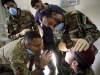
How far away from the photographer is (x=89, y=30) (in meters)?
1.36

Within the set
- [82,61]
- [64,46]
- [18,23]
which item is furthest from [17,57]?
[18,23]

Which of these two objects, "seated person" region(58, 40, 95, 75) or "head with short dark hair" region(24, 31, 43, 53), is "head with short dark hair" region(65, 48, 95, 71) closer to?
"seated person" region(58, 40, 95, 75)

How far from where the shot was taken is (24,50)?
142cm

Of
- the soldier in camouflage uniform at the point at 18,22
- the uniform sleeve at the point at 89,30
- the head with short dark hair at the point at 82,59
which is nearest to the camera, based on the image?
the head with short dark hair at the point at 82,59

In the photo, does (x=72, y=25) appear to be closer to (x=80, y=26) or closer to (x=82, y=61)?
(x=80, y=26)

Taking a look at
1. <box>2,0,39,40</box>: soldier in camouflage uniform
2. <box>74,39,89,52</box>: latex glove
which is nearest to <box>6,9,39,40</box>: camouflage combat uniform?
<box>2,0,39,40</box>: soldier in camouflage uniform

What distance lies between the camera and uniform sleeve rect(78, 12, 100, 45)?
1.30 meters

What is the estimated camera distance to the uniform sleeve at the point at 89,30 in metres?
1.30

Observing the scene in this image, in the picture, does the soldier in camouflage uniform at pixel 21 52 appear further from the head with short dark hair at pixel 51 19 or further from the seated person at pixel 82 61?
the seated person at pixel 82 61

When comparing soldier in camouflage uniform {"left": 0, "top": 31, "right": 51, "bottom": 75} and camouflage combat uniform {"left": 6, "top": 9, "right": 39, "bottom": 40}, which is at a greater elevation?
camouflage combat uniform {"left": 6, "top": 9, "right": 39, "bottom": 40}

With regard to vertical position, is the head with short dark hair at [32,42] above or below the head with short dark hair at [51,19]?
below

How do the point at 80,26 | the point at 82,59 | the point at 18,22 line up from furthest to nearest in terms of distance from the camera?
the point at 18,22 → the point at 80,26 → the point at 82,59

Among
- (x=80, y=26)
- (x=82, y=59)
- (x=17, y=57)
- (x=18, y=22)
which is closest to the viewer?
(x=82, y=59)

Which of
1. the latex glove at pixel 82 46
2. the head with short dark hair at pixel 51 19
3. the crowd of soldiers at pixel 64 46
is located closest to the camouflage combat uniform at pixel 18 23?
the crowd of soldiers at pixel 64 46
